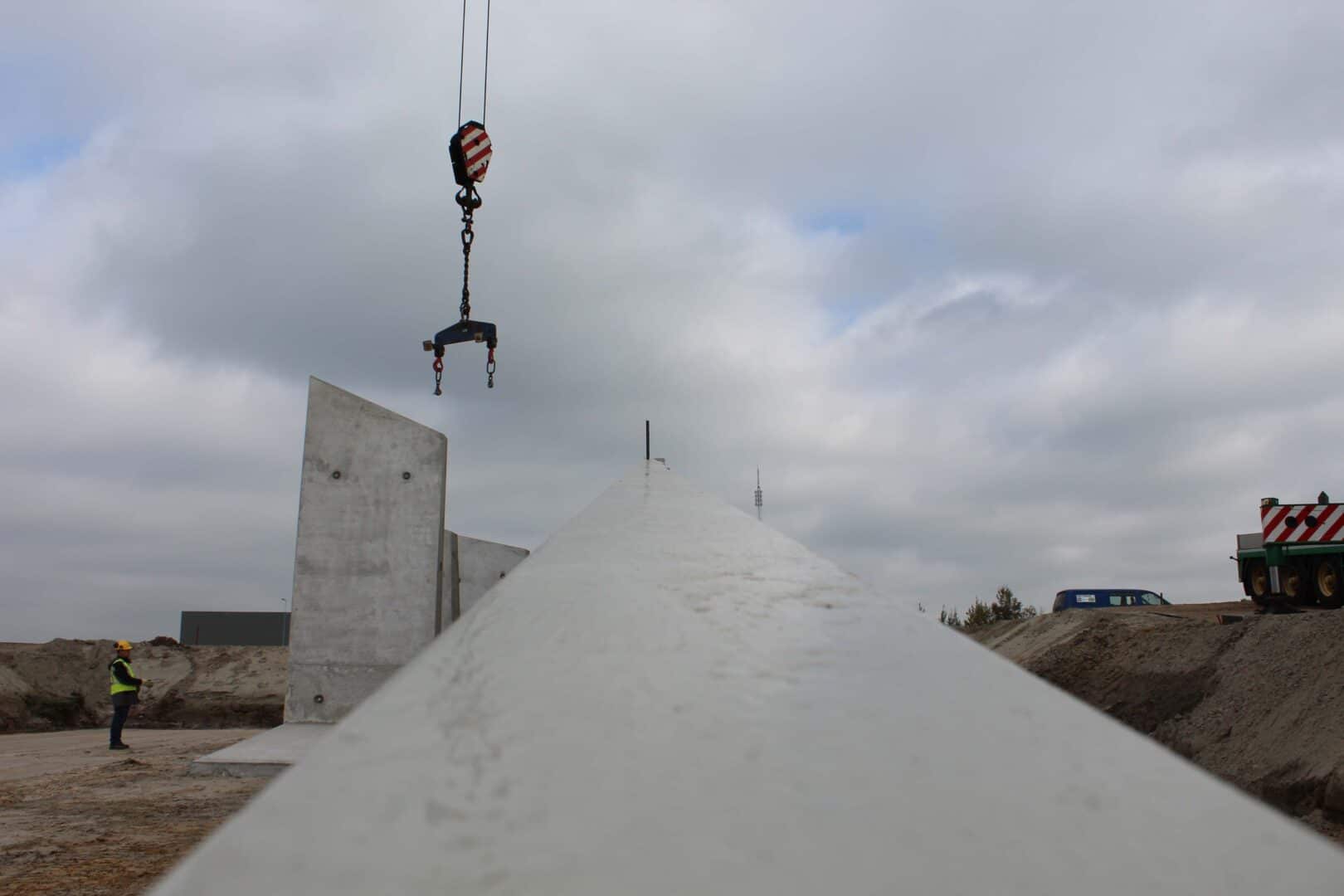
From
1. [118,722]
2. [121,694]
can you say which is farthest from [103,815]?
[121,694]

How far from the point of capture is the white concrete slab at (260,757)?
7.67 meters

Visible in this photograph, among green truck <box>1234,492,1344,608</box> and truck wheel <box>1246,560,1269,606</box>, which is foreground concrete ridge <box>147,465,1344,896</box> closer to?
green truck <box>1234,492,1344,608</box>

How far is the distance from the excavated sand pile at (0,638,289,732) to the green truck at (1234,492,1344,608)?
14.6m

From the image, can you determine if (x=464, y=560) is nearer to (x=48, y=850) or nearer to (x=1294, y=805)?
(x=48, y=850)

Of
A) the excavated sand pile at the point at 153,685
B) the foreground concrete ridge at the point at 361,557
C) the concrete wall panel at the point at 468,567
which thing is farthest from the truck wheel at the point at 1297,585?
the excavated sand pile at the point at 153,685

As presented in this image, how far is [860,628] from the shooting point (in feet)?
4.75

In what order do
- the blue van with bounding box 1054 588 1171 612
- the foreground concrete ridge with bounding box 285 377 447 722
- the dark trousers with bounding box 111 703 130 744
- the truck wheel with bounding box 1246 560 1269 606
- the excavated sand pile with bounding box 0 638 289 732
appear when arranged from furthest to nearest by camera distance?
the blue van with bounding box 1054 588 1171 612
the excavated sand pile with bounding box 0 638 289 732
the truck wheel with bounding box 1246 560 1269 606
the dark trousers with bounding box 111 703 130 744
the foreground concrete ridge with bounding box 285 377 447 722

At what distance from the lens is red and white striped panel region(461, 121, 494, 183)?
11.1 meters

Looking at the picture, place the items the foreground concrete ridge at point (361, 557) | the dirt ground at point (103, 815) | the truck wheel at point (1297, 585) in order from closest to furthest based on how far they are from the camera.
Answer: the dirt ground at point (103, 815) → the foreground concrete ridge at point (361, 557) → the truck wheel at point (1297, 585)

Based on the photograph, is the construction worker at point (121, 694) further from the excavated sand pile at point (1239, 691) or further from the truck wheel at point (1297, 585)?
the truck wheel at point (1297, 585)

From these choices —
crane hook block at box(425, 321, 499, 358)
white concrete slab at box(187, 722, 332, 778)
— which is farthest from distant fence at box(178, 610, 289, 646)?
white concrete slab at box(187, 722, 332, 778)

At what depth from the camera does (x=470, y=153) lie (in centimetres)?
1112

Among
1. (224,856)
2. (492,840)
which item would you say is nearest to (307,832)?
(224,856)

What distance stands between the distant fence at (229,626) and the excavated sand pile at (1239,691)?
718 inches
